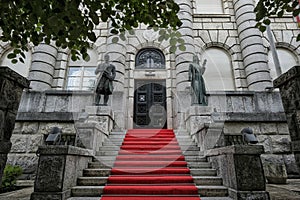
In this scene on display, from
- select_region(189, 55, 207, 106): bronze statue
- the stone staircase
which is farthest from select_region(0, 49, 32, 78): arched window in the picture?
select_region(189, 55, 207, 106): bronze statue

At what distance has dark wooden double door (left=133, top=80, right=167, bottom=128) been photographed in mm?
10398

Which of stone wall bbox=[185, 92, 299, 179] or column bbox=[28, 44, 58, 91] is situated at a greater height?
column bbox=[28, 44, 58, 91]

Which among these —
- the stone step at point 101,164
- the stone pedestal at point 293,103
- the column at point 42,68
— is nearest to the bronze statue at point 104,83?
the stone step at point 101,164

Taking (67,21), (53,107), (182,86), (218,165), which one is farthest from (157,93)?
(67,21)

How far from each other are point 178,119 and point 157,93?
224cm

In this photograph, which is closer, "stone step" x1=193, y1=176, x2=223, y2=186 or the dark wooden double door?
"stone step" x1=193, y1=176, x2=223, y2=186

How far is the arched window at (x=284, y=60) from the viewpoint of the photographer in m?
10.8

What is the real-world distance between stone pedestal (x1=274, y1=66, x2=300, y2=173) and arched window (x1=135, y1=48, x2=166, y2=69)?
889cm

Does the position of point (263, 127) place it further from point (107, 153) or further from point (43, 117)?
point (43, 117)

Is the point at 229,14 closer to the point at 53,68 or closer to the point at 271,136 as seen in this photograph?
the point at 271,136

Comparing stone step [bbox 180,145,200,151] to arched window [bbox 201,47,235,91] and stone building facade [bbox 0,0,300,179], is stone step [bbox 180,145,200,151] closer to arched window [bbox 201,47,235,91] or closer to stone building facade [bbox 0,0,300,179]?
stone building facade [bbox 0,0,300,179]

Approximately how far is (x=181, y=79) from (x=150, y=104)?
228 cm

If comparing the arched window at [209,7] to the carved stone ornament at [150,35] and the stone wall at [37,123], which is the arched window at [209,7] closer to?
the carved stone ornament at [150,35]

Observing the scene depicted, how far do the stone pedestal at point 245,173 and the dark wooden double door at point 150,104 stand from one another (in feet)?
21.3
